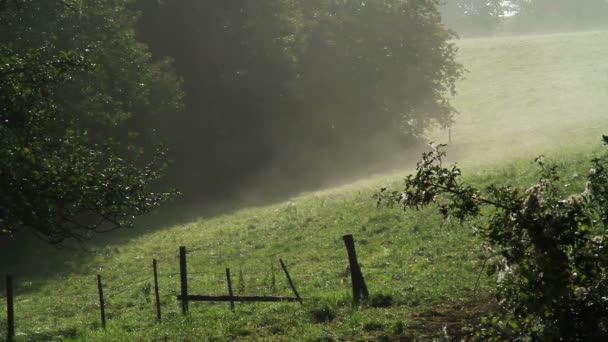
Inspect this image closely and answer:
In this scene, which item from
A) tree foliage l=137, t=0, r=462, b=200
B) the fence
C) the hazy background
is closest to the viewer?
the fence

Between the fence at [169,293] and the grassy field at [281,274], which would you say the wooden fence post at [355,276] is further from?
the grassy field at [281,274]

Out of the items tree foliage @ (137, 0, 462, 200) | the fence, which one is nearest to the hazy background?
tree foliage @ (137, 0, 462, 200)

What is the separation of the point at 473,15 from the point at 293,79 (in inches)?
5418

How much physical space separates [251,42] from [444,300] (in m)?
39.3

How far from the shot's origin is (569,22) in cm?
18475

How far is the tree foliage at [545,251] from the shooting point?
33.8 ft

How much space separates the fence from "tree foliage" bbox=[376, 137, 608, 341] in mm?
7615

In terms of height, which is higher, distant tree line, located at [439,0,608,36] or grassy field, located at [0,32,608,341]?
distant tree line, located at [439,0,608,36]

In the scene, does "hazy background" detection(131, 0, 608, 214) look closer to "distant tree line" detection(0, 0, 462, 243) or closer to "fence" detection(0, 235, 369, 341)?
"distant tree line" detection(0, 0, 462, 243)

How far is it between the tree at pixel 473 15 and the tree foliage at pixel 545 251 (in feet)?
583

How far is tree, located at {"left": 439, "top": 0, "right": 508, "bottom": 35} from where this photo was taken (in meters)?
186

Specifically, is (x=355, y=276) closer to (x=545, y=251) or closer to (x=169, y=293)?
(x=545, y=251)

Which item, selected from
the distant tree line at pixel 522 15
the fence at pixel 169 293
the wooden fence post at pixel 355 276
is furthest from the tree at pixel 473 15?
the wooden fence post at pixel 355 276

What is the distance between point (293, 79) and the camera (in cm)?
5947
